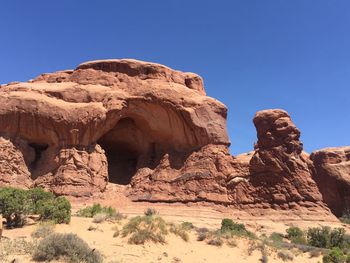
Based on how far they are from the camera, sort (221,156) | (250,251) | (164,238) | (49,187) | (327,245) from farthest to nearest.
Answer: (221,156), (49,187), (327,245), (250,251), (164,238)

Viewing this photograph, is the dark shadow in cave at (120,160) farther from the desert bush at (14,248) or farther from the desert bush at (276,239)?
the desert bush at (14,248)

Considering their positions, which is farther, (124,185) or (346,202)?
(346,202)

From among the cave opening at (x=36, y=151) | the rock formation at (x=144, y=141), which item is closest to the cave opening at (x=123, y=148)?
the rock formation at (x=144, y=141)

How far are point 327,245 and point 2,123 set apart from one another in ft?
79.9

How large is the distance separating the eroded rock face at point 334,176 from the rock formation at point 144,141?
12250 millimetres

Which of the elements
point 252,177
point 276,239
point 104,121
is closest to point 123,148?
point 104,121

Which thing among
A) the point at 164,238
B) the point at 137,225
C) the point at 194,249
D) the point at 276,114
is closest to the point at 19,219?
the point at 137,225

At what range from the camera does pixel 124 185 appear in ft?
113

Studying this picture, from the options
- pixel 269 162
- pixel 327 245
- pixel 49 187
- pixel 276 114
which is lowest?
pixel 327 245

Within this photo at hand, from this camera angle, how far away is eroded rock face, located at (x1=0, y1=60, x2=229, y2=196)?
31594 mm

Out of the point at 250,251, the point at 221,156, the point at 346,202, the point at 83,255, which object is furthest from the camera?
the point at 346,202

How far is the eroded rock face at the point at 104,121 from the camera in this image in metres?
31.6

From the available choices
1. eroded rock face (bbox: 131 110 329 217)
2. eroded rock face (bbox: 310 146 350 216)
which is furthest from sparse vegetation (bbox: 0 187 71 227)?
eroded rock face (bbox: 310 146 350 216)

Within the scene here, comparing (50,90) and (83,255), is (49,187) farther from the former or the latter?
(83,255)
